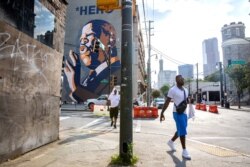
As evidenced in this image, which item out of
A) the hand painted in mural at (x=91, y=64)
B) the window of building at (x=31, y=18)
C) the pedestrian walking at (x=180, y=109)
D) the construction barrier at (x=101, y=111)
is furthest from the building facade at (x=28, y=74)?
the hand painted in mural at (x=91, y=64)

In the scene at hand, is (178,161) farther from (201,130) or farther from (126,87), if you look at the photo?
(201,130)

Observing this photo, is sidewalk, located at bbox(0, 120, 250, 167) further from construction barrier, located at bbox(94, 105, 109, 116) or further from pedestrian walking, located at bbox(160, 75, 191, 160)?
construction barrier, located at bbox(94, 105, 109, 116)

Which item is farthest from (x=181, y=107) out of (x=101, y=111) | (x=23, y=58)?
(x=101, y=111)

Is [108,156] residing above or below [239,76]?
below

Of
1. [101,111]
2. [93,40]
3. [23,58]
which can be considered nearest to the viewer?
[23,58]

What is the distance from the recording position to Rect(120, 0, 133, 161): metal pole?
5.07m

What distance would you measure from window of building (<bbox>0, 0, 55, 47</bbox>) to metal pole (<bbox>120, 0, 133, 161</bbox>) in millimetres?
2185

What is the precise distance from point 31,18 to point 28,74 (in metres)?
1.34

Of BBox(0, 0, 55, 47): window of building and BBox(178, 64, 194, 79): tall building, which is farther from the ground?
BBox(178, 64, 194, 79): tall building

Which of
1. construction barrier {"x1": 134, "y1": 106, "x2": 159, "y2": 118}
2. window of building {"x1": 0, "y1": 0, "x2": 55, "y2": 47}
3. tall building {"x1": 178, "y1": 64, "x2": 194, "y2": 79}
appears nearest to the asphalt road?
construction barrier {"x1": 134, "y1": 106, "x2": 159, "y2": 118}

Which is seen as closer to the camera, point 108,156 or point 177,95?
point 108,156

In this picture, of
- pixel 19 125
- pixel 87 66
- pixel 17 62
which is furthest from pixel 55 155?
pixel 87 66

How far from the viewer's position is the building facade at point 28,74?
4976mm

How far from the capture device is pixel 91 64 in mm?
41875
